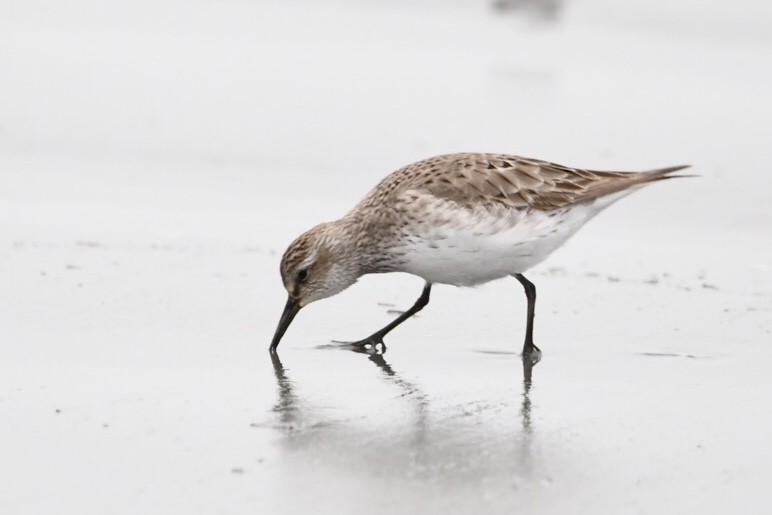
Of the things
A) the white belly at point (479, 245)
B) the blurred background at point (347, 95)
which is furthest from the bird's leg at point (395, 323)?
the blurred background at point (347, 95)

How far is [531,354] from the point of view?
A: 20.6 feet

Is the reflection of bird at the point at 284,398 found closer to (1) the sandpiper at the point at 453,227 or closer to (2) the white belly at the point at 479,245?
(1) the sandpiper at the point at 453,227

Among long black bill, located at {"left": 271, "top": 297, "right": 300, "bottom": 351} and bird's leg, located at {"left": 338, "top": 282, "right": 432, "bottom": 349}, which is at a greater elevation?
long black bill, located at {"left": 271, "top": 297, "right": 300, "bottom": 351}

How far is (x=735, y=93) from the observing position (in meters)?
13.2

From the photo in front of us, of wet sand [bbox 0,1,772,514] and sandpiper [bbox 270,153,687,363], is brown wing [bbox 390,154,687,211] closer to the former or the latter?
sandpiper [bbox 270,153,687,363]

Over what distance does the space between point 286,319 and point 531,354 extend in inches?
44.3

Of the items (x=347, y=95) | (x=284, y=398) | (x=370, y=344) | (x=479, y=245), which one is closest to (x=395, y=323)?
(x=370, y=344)

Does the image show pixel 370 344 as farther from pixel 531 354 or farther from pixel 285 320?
pixel 531 354

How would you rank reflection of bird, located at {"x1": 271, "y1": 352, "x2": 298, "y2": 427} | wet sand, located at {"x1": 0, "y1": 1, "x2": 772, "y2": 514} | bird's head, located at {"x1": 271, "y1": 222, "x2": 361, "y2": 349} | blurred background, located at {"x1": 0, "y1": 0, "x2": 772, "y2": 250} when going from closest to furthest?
wet sand, located at {"x1": 0, "y1": 1, "x2": 772, "y2": 514}
reflection of bird, located at {"x1": 271, "y1": 352, "x2": 298, "y2": 427}
bird's head, located at {"x1": 271, "y1": 222, "x2": 361, "y2": 349}
blurred background, located at {"x1": 0, "y1": 0, "x2": 772, "y2": 250}

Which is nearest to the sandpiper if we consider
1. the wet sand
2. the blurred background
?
the wet sand

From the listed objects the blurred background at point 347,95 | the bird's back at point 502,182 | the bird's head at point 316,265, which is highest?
the bird's back at point 502,182

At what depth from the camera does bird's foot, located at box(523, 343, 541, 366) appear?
20.3 ft

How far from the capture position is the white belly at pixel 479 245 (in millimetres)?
6453

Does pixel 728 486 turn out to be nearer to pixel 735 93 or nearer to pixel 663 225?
pixel 663 225
